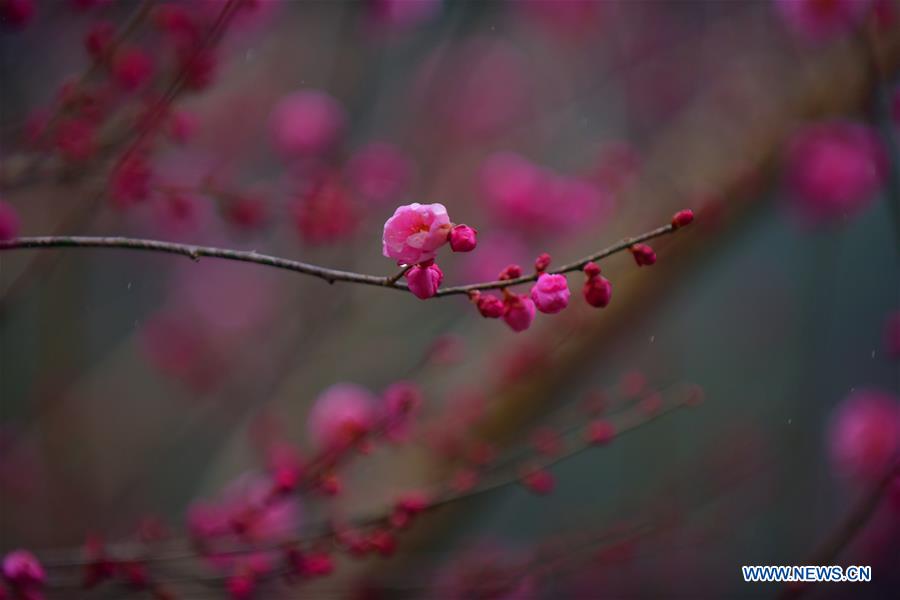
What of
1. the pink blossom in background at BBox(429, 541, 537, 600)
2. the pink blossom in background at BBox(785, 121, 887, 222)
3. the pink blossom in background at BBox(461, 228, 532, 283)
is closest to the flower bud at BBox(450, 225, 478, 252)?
the pink blossom in background at BBox(429, 541, 537, 600)

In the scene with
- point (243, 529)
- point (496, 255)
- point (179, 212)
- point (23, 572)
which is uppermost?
point (496, 255)

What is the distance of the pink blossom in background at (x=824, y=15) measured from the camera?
1.88 meters

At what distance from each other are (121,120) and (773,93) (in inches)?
85.6

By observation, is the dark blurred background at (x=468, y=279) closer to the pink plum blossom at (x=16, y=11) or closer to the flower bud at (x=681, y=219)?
the pink plum blossom at (x=16, y=11)

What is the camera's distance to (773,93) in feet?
8.92

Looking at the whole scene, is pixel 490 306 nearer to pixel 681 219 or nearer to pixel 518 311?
pixel 518 311

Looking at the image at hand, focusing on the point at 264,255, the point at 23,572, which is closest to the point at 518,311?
the point at 264,255

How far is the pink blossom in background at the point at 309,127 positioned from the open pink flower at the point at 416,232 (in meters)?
1.73

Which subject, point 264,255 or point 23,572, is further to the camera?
point 23,572

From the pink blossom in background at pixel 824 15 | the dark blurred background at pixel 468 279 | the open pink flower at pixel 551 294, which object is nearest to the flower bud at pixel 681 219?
the open pink flower at pixel 551 294

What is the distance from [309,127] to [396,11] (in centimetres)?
49

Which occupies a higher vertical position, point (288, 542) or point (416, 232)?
point (416, 232)

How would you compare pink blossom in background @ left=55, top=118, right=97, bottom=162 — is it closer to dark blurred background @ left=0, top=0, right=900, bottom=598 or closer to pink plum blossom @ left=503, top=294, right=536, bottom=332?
dark blurred background @ left=0, top=0, right=900, bottom=598

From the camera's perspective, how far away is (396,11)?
88.6 inches
